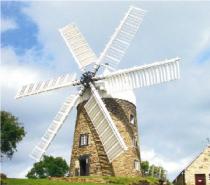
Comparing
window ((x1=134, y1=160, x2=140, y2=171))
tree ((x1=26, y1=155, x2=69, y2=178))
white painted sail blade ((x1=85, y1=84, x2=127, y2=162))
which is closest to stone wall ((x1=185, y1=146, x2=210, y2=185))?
window ((x1=134, y1=160, x2=140, y2=171))

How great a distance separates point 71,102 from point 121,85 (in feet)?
13.6

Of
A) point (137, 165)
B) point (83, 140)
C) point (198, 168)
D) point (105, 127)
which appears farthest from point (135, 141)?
point (198, 168)

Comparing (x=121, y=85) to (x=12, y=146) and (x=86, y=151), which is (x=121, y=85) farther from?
(x=12, y=146)

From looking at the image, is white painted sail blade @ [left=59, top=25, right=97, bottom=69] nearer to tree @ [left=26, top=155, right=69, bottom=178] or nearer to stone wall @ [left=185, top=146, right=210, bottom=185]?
stone wall @ [left=185, top=146, right=210, bottom=185]

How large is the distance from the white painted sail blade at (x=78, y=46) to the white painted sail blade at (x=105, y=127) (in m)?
3.03

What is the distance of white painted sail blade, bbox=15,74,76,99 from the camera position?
43625 mm

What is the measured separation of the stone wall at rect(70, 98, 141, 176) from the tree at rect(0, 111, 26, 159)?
15.3 feet

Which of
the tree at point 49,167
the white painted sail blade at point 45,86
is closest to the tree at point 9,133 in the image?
the white painted sail blade at point 45,86

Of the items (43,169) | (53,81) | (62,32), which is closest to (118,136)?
(53,81)

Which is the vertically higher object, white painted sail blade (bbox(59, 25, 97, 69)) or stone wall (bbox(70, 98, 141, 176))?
white painted sail blade (bbox(59, 25, 97, 69))

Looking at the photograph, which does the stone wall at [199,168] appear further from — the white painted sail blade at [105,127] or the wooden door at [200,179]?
the white painted sail blade at [105,127]

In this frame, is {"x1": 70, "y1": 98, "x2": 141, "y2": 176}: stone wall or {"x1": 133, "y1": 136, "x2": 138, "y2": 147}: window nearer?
{"x1": 70, "y1": 98, "x2": 141, "y2": 176}: stone wall

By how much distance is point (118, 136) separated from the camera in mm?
39156

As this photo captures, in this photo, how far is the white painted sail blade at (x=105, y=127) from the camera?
3938 centimetres
